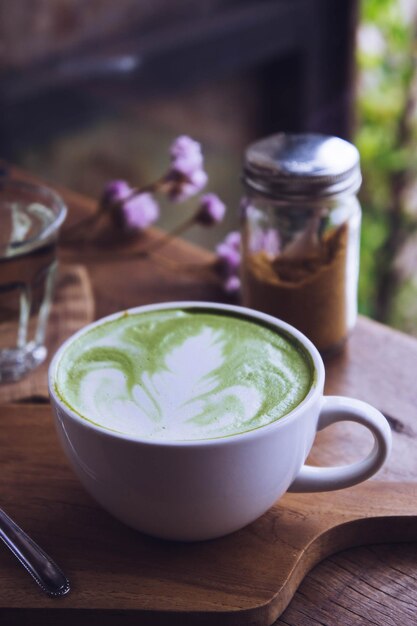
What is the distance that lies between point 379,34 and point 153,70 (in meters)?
0.76

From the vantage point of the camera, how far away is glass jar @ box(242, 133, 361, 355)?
34.5 inches

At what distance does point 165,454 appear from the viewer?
0.59 m

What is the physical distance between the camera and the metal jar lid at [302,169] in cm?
87

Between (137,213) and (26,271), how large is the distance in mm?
313

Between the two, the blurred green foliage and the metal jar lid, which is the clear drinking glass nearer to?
the metal jar lid

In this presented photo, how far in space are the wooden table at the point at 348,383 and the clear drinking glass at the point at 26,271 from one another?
98 mm

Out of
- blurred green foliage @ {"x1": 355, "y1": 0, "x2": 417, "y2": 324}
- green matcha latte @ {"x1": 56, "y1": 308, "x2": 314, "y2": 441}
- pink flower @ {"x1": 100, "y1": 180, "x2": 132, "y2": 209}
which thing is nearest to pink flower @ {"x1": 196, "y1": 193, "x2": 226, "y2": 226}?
pink flower @ {"x1": 100, "y1": 180, "x2": 132, "y2": 209}

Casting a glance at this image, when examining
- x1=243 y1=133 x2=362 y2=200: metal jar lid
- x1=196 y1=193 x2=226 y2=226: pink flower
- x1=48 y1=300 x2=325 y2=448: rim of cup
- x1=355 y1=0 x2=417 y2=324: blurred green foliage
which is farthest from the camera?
x1=355 y1=0 x2=417 y2=324: blurred green foliage

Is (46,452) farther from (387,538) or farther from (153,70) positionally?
(153,70)

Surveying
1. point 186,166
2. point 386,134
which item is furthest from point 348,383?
point 386,134

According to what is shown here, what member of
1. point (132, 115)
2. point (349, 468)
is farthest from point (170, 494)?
point (132, 115)

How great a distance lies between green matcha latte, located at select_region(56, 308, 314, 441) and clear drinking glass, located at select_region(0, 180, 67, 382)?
0.19 m

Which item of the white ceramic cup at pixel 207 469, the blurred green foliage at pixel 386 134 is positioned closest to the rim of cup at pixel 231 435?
the white ceramic cup at pixel 207 469

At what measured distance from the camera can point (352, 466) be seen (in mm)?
675
